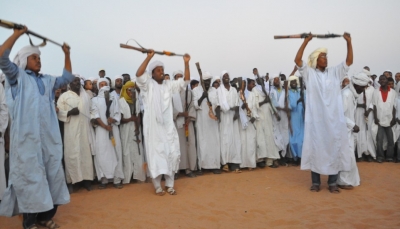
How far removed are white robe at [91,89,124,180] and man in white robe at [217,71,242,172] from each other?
246cm

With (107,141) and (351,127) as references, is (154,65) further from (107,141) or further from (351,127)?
(351,127)

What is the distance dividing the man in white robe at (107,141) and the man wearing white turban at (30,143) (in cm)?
240

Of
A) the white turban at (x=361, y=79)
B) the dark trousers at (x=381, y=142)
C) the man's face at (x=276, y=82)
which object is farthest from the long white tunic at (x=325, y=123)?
the dark trousers at (x=381, y=142)

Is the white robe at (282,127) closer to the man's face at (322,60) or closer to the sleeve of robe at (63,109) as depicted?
the man's face at (322,60)

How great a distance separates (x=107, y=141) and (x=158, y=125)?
154 centimetres

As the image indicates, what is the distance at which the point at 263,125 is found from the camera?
28.5 ft

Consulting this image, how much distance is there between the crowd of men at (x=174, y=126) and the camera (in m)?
4.33

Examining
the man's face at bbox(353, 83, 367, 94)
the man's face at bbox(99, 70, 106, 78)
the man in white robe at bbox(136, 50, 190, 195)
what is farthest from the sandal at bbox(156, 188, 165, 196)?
the man's face at bbox(99, 70, 106, 78)

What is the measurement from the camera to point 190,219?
4.75 meters

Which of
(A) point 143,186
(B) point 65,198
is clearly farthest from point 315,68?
(B) point 65,198

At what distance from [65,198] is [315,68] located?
4585mm

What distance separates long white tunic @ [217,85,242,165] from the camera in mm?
8188

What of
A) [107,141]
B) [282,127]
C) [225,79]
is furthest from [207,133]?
[107,141]

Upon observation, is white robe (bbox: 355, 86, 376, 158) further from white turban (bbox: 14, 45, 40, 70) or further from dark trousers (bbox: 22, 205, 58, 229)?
white turban (bbox: 14, 45, 40, 70)
